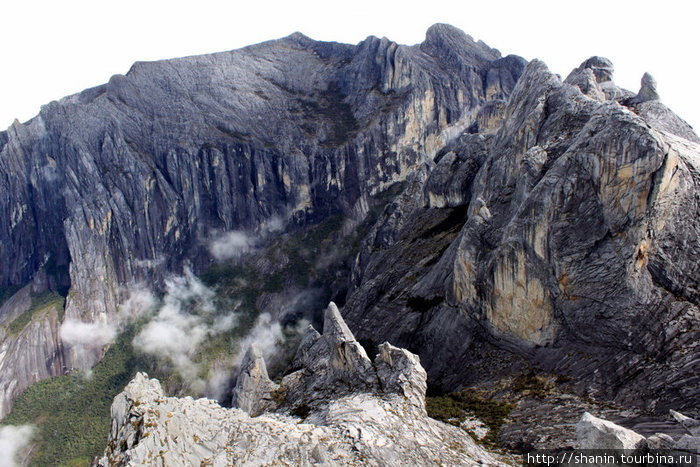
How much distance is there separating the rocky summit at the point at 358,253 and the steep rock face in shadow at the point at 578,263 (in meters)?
0.18

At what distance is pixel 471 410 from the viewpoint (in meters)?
36.2

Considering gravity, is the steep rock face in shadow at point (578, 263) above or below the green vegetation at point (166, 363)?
above

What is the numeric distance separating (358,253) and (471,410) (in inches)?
2840

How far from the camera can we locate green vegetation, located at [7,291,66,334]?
407 feet

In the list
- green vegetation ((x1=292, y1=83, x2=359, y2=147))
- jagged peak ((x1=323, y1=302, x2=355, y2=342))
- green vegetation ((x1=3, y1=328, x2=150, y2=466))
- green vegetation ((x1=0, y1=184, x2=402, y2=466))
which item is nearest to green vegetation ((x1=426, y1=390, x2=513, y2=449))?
jagged peak ((x1=323, y1=302, x2=355, y2=342))

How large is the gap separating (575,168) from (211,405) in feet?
103

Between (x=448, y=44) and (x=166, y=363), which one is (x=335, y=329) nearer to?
(x=166, y=363)

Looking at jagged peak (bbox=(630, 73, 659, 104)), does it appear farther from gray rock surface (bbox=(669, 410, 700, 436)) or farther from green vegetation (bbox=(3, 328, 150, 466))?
green vegetation (bbox=(3, 328, 150, 466))

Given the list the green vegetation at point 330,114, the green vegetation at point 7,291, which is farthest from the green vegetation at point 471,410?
the green vegetation at point 7,291

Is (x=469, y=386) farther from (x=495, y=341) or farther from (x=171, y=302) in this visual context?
(x=171, y=302)

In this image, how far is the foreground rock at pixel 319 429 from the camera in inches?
874

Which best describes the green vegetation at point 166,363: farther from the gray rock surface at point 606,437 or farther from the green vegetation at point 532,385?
the gray rock surface at point 606,437

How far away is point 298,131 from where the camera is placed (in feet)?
489

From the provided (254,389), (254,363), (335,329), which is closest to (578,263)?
(335,329)
